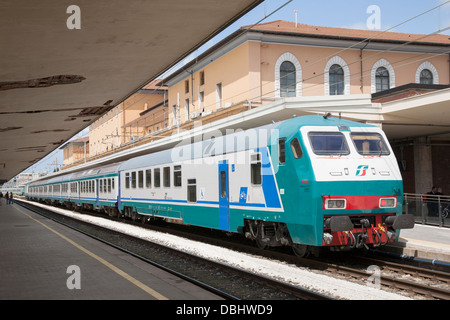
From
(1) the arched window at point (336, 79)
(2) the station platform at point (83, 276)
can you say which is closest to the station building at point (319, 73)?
(1) the arched window at point (336, 79)

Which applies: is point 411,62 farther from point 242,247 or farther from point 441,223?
point 242,247

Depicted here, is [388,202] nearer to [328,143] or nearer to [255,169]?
[328,143]

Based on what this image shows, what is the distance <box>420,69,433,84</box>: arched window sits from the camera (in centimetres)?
3562

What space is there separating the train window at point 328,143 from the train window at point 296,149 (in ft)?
0.91

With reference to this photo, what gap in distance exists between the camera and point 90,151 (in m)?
80.6

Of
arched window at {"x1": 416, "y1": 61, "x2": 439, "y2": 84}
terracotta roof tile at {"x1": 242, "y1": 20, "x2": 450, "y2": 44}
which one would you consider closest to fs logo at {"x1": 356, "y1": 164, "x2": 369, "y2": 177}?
terracotta roof tile at {"x1": 242, "y1": 20, "x2": 450, "y2": 44}

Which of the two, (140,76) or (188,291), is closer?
(188,291)

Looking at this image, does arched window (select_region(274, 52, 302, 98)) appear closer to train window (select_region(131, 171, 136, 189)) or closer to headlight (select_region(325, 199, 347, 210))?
train window (select_region(131, 171, 136, 189))

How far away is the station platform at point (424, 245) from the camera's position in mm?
11014

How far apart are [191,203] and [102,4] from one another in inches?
374

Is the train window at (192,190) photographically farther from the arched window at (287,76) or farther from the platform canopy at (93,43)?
the arched window at (287,76)
